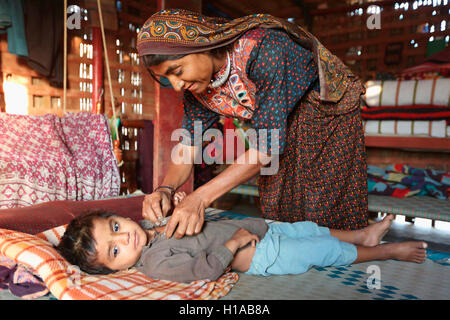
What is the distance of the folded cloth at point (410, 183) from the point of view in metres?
2.86

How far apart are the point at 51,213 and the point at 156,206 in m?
0.61

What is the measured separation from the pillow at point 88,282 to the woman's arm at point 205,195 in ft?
0.58

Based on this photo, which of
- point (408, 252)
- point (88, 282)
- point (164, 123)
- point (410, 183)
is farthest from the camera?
point (410, 183)

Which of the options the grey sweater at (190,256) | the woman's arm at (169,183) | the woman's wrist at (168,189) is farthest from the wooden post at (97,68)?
the grey sweater at (190,256)

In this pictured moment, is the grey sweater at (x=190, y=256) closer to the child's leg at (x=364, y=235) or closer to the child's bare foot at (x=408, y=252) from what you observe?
the child's leg at (x=364, y=235)

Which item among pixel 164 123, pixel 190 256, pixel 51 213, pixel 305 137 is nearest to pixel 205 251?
pixel 190 256

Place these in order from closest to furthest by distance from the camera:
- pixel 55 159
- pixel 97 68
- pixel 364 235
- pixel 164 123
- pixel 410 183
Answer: pixel 364 235, pixel 55 159, pixel 164 123, pixel 410 183, pixel 97 68

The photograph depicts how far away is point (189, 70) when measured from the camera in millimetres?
1252

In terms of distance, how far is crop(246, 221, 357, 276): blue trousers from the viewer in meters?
1.32

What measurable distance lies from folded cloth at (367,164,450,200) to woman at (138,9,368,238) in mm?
1376

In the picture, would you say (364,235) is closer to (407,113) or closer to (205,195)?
(205,195)

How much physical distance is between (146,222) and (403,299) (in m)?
1.06

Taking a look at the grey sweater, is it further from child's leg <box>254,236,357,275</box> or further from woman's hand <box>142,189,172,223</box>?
child's leg <box>254,236,357,275</box>
